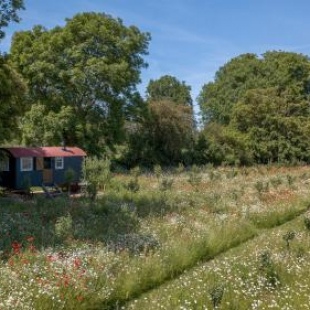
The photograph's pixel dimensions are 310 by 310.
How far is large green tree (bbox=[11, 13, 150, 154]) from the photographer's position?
4028cm

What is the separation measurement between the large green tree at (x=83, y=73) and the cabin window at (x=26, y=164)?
11.9m

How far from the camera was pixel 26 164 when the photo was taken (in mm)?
27219

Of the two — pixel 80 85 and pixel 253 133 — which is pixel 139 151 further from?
pixel 253 133

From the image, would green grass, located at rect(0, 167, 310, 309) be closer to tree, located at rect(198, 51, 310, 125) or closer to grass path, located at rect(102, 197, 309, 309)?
grass path, located at rect(102, 197, 309, 309)

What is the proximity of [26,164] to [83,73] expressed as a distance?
14.9m

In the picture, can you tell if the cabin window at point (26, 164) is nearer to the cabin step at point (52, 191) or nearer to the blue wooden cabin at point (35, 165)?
the blue wooden cabin at point (35, 165)

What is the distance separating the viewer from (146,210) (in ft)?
67.6

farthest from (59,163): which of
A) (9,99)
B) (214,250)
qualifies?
(214,250)

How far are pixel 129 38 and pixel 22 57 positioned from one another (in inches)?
397

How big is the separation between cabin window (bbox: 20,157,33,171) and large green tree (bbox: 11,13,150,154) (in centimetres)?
1194

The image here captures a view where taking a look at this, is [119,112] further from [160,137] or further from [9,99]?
[9,99]

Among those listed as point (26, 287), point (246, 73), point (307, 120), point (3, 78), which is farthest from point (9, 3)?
point (246, 73)

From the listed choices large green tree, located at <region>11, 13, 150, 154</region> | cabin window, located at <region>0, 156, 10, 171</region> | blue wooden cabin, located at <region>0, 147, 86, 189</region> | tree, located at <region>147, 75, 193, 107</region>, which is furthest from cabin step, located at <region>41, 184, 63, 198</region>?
tree, located at <region>147, 75, 193, 107</region>

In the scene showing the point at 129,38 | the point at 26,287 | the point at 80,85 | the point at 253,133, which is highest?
the point at 129,38
